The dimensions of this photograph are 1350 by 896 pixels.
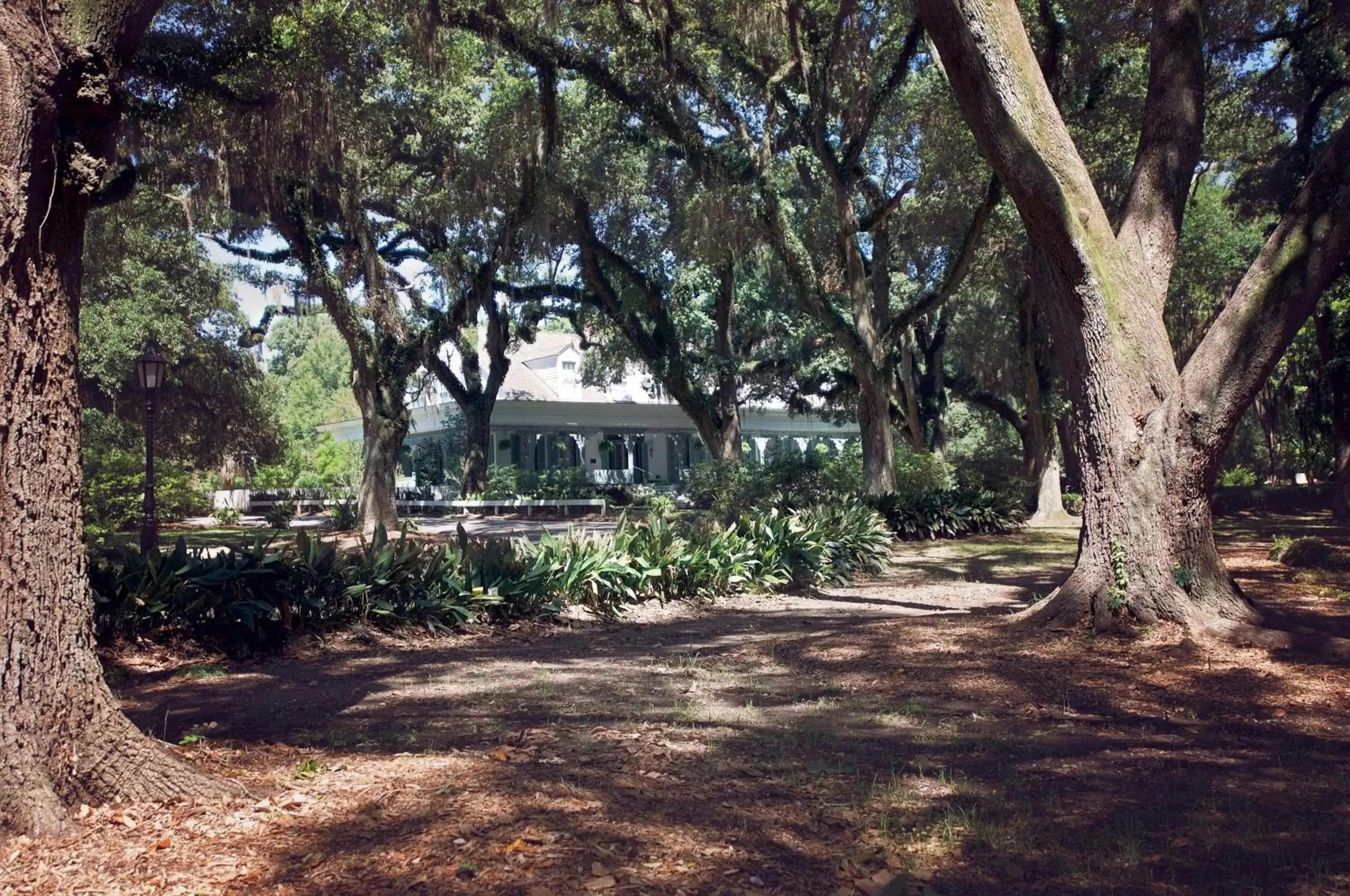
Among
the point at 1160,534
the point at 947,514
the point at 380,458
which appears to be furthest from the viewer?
the point at 947,514

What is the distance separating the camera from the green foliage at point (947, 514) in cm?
2153

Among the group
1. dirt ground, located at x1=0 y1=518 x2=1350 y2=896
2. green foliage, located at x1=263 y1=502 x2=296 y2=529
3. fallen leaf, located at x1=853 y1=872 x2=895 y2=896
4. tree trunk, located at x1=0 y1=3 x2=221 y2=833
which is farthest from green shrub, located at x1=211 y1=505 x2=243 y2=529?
fallen leaf, located at x1=853 y1=872 x2=895 y2=896

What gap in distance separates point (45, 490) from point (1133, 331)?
7828 mm

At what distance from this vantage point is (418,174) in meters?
24.8

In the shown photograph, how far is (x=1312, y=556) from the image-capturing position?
14664mm

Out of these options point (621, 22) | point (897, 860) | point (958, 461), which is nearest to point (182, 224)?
point (621, 22)

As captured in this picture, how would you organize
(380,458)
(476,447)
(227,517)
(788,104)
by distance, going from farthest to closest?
(476,447) < (227,517) < (380,458) < (788,104)

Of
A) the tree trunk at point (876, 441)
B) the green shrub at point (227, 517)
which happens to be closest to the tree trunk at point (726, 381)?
the tree trunk at point (876, 441)

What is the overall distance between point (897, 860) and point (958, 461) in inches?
1290

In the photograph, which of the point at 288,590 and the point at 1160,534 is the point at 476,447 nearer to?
the point at 288,590

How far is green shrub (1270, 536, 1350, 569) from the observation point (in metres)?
14.2

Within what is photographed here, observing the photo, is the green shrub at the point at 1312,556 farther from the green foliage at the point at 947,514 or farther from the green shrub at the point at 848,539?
the green foliage at the point at 947,514

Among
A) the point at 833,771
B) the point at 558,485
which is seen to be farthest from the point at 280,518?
the point at 833,771

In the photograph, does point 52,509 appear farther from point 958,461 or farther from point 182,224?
point 958,461
